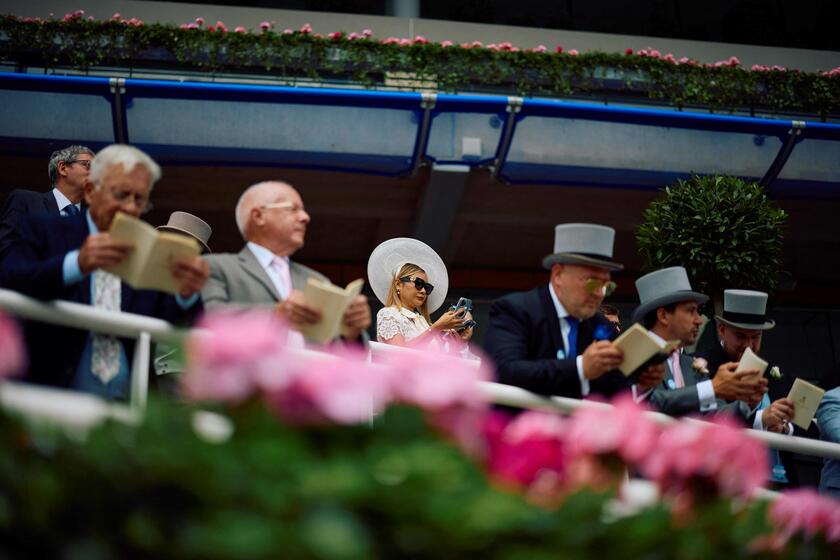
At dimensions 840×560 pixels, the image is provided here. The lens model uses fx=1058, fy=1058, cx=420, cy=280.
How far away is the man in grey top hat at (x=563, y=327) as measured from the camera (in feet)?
11.6

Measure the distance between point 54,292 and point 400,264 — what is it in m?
2.92

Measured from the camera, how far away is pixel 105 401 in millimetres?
2143

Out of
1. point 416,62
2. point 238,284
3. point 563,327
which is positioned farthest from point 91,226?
point 416,62

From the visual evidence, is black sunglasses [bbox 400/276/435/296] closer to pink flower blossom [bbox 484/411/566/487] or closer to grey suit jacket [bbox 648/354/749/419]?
grey suit jacket [bbox 648/354/749/419]

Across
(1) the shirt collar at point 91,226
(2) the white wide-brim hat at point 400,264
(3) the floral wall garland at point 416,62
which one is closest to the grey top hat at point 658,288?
(2) the white wide-brim hat at point 400,264

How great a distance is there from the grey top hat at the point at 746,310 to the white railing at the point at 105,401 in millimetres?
1528

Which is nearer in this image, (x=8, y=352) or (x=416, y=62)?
(x=8, y=352)

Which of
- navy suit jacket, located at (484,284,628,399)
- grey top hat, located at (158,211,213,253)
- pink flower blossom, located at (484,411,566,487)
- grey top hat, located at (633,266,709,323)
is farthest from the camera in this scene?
grey top hat, located at (158,211,213,253)

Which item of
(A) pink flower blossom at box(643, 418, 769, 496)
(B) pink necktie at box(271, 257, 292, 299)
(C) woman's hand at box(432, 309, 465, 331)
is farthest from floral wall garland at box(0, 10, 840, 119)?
(A) pink flower blossom at box(643, 418, 769, 496)

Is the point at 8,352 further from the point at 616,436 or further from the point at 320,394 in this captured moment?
the point at 616,436

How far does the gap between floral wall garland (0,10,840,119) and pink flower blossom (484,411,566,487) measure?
8573 mm

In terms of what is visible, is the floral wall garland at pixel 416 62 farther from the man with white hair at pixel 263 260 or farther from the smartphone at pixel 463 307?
the man with white hair at pixel 263 260

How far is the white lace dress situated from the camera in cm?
536

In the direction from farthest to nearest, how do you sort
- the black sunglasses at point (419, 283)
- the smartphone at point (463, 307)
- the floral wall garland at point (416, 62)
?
the floral wall garland at point (416, 62) < the black sunglasses at point (419, 283) < the smartphone at point (463, 307)
